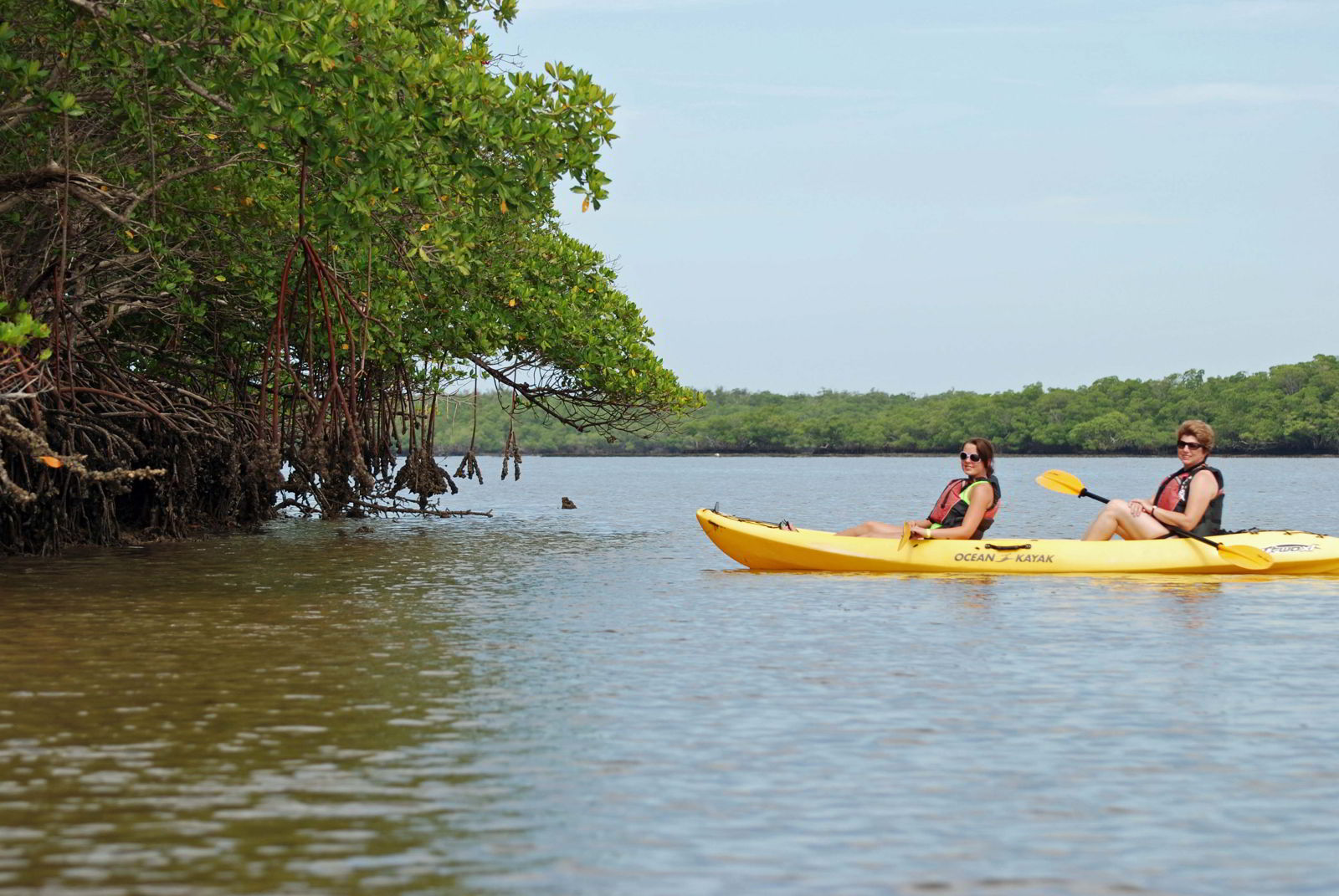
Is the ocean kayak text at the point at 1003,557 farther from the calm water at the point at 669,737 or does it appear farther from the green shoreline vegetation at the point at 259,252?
the green shoreline vegetation at the point at 259,252

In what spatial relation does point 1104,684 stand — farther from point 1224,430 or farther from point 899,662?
point 1224,430

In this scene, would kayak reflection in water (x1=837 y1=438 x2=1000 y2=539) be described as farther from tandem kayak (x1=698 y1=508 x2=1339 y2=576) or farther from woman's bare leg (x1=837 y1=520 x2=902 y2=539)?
tandem kayak (x1=698 y1=508 x2=1339 y2=576)

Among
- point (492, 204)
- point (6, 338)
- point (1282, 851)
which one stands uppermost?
point (492, 204)

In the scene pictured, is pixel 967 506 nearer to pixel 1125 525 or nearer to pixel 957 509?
pixel 957 509

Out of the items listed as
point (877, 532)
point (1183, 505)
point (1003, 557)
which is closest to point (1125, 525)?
point (1183, 505)

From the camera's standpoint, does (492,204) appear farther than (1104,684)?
Yes

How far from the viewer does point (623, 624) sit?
34.9 feet

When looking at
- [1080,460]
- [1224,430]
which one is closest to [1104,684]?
[1224,430]

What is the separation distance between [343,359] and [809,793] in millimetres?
13268

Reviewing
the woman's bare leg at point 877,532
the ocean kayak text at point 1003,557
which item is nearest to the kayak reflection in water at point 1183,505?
the ocean kayak text at point 1003,557

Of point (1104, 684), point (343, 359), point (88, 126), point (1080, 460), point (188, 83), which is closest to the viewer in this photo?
point (1104, 684)

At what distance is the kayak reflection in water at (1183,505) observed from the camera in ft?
41.3

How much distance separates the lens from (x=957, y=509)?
1340 cm

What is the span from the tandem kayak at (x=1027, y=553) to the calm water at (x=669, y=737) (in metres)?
0.18
